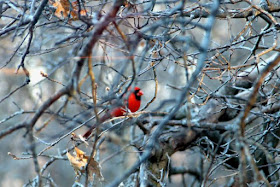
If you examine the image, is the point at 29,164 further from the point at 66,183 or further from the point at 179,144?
the point at 179,144

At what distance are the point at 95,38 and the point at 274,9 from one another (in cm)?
218

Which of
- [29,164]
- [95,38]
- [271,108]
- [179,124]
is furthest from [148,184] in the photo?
[29,164]

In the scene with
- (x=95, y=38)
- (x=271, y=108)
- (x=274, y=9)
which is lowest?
(x=95, y=38)

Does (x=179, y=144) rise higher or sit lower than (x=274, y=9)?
lower

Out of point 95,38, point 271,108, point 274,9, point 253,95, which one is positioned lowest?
point 253,95

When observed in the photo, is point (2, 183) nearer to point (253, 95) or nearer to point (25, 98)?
point (25, 98)

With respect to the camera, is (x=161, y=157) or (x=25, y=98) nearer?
(x=161, y=157)

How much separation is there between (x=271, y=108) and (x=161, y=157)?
1.09 metres

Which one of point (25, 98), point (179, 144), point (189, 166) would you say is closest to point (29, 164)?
point (25, 98)

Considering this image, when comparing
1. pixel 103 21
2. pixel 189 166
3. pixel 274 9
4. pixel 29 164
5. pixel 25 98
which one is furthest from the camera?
pixel 29 164

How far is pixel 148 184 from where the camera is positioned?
3.78 metres

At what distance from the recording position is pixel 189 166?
5121 millimetres

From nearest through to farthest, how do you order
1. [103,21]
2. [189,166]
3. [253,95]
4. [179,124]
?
[253,95] < [103,21] < [179,124] < [189,166]

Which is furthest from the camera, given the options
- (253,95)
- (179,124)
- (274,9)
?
(179,124)
